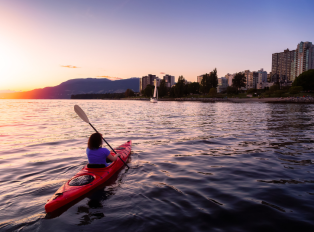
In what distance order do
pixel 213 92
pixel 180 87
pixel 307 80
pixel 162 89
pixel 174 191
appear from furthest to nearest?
pixel 162 89, pixel 180 87, pixel 213 92, pixel 307 80, pixel 174 191

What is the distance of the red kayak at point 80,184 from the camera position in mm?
5219

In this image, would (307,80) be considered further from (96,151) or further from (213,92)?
(96,151)

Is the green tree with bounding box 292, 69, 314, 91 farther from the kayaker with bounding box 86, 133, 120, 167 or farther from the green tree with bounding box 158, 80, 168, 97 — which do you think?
the kayaker with bounding box 86, 133, 120, 167

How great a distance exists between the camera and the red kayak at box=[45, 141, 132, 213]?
5.22 metres

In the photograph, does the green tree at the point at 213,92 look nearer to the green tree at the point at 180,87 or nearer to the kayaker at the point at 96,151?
the green tree at the point at 180,87

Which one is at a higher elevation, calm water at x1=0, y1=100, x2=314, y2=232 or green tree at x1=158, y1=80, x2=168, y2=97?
green tree at x1=158, y1=80, x2=168, y2=97

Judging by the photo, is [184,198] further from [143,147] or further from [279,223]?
[143,147]

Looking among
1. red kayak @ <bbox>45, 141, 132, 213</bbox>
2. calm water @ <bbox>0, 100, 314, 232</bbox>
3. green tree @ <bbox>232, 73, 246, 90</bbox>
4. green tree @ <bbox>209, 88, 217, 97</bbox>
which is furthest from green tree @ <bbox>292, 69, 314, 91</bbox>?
red kayak @ <bbox>45, 141, 132, 213</bbox>

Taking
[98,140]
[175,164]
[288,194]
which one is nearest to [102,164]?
[98,140]

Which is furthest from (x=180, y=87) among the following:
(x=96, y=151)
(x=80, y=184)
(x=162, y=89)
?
(x=80, y=184)

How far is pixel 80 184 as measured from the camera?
19.9 feet

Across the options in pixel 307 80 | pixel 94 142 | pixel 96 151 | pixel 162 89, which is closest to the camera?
pixel 94 142

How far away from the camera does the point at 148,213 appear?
5027 mm

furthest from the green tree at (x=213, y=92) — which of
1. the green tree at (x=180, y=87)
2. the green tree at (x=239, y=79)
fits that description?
the green tree at (x=180, y=87)
